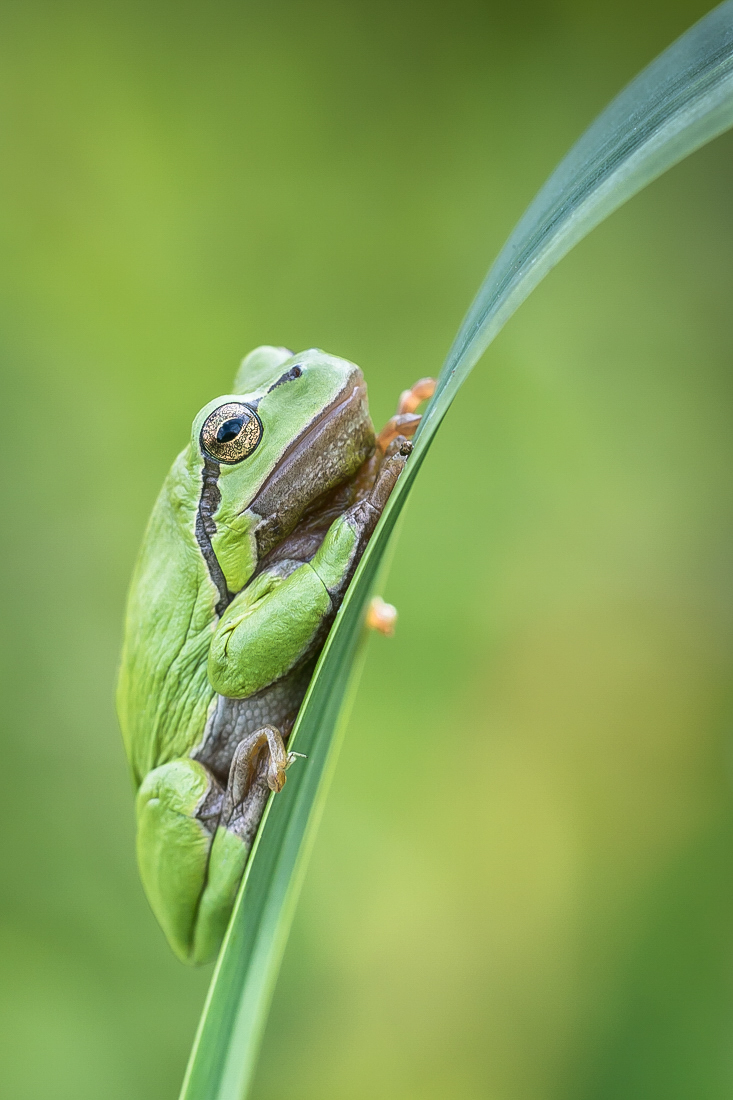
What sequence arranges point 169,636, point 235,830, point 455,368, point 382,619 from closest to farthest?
1. point 455,368
2. point 235,830
3. point 169,636
4. point 382,619

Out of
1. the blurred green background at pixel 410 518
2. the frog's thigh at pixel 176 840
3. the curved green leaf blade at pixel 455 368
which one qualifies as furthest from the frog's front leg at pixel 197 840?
the blurred green background at pixel 410 518

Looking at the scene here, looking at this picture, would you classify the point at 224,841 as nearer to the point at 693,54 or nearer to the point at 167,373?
the point at 693,54

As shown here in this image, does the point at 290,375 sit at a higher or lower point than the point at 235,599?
higher

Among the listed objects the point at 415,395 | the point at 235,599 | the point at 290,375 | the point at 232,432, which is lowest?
the point at 235,599

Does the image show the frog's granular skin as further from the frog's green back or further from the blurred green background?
the blurred green background

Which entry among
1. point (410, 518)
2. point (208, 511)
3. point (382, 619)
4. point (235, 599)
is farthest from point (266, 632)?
point (410, 518)

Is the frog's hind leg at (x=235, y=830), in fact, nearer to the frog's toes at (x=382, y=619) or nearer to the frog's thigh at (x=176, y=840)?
the frog's thigh at (x=176, y=840)

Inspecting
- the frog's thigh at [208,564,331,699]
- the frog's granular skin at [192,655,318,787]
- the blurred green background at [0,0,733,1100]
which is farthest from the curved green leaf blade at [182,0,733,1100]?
the blurred green background at [0,0,733,1100]

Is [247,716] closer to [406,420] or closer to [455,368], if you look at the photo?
[406,420]
